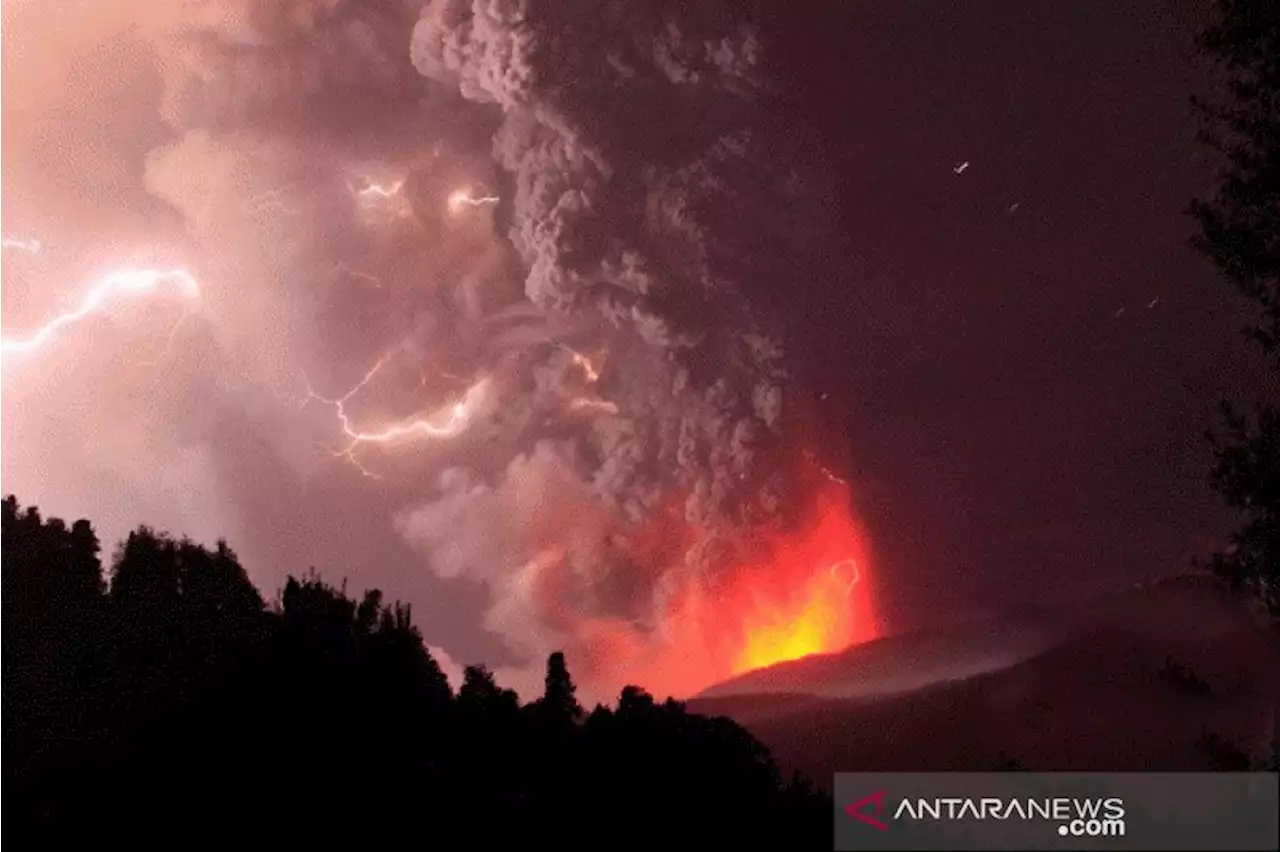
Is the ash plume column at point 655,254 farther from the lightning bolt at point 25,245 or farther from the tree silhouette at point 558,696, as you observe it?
the tree silhouette at point 558,696

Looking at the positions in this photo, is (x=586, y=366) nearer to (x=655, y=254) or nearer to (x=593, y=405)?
(x=593, y=405)

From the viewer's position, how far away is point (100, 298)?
41688 millimetres

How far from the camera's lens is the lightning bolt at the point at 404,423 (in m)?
44.2

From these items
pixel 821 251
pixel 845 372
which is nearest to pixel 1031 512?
pixel 845 372

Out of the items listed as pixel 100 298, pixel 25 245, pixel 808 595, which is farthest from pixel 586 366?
pixel 25 245

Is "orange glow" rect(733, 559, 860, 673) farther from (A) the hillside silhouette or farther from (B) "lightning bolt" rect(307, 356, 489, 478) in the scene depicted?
(A) the hillside silhouette

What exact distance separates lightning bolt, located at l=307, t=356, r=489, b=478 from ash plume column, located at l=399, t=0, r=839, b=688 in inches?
205

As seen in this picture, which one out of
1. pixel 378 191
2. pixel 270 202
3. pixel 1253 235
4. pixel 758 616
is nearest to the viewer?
pixel 1253 235

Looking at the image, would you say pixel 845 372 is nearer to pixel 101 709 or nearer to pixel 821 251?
pixel 821 251

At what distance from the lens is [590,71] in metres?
40.5

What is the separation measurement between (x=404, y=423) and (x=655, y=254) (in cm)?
1251

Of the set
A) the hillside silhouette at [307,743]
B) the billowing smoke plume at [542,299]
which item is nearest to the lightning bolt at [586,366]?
the billowing smoke plume at [542,299]

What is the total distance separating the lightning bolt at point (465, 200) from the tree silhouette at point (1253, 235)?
35.2m

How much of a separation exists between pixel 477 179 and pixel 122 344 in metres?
15.5
